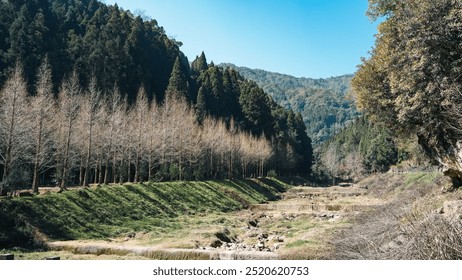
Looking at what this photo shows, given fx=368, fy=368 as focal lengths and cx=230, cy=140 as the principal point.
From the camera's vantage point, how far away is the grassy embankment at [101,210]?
1953 centimetres

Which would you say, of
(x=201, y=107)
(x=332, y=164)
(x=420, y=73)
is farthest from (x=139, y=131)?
(x=332, y=164)

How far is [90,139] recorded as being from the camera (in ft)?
109

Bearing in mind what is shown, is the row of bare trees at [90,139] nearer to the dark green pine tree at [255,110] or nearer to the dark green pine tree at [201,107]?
the dark green pine tree at [201,107]

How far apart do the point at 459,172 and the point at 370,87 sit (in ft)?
22.9

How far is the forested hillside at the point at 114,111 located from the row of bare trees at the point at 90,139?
5.7 inches

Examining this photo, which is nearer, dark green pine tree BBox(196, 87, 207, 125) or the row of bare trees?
the row of bare trees

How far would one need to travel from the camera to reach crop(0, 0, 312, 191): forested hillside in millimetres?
31953

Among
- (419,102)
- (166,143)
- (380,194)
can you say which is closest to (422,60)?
(419,102)

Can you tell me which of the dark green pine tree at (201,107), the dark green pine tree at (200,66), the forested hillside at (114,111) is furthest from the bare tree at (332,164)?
the dark green pine tree at (201,107)

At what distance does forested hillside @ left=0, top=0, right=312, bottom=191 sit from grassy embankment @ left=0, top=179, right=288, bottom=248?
3364 millimetres

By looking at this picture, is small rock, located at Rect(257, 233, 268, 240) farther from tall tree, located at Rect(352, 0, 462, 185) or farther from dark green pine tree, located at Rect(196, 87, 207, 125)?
dark green pine tree, located at Rect(196, 87, 207, 125)

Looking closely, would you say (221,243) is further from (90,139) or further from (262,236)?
(90,139)

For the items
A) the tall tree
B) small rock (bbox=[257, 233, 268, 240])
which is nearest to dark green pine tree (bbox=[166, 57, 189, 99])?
small rock (bbox=[257, 233, 268, 240])

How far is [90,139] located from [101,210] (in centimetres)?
929
